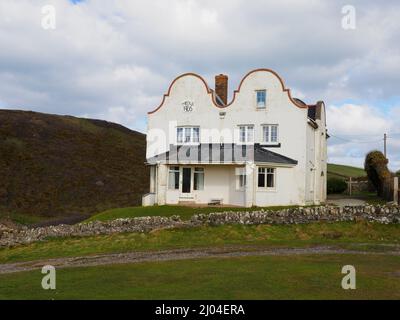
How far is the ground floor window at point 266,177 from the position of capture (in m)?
37.8

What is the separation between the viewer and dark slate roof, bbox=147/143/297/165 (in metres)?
37.7

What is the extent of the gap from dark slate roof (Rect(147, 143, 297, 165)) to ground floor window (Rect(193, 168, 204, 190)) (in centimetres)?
148

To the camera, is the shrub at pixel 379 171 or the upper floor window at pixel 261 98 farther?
the shrub at pixel 379 171

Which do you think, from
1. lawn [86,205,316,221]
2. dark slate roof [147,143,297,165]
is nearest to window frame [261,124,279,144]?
dark slate roof [147,143,297,165]

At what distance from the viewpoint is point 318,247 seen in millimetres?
20719

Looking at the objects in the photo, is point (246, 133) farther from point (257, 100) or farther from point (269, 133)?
point (257, 100)

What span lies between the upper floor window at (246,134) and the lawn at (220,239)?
47.1 ft

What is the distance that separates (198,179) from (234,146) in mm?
3777

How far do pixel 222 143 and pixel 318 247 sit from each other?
2105 cm

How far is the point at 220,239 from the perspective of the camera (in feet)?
80.4

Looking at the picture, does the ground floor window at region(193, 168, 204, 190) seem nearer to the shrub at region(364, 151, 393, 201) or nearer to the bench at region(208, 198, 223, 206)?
the bench at region(208, 198, 223, 206)

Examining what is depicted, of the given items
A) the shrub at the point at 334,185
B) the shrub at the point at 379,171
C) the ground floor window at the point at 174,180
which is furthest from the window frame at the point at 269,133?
the shrub at the point at 334,185

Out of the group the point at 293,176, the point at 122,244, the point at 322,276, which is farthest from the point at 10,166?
the point at 322,276

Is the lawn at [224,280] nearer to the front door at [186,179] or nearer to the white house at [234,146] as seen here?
the white house at [234,146]
